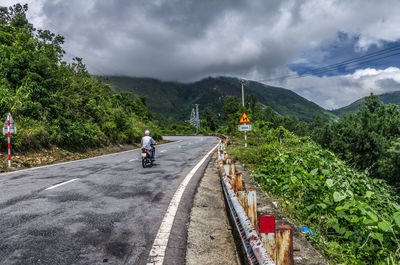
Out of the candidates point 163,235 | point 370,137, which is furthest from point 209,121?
point 163,235

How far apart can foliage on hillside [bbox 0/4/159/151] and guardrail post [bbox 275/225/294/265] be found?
13.5 m

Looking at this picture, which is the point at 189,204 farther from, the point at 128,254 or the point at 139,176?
the point at 139,176

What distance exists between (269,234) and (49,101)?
1736 centimetres

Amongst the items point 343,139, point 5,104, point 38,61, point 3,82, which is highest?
point 38,61

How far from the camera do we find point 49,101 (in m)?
16.1

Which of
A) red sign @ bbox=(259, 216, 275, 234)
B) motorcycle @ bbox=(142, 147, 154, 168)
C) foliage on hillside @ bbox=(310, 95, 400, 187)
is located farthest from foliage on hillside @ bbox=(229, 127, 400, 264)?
foliage on hillside @ bbox=(310, 95, 400, 187)

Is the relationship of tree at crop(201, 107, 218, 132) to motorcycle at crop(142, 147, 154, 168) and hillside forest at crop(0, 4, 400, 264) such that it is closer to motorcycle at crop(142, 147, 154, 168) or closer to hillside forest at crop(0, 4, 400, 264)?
hillside forest at crop(0, 4, 400, 264)

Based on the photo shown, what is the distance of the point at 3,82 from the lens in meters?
14.6

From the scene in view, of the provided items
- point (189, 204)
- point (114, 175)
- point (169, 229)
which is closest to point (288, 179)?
point (189, 204)

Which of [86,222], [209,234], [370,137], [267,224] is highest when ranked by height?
[267,224]

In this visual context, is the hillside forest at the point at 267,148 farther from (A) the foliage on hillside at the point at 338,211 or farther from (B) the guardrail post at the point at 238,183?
(B) the guardrail post at the point at 238,183

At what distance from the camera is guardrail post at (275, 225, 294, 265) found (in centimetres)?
195

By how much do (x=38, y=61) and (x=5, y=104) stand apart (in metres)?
3.95

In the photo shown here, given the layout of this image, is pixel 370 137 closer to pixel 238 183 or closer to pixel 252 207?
pixel 238 183
